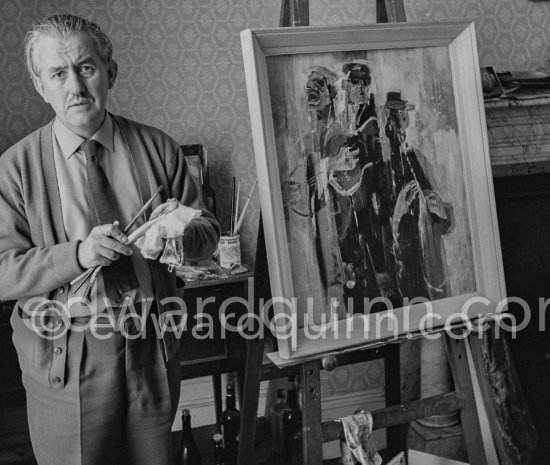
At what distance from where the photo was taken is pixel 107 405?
59.5 inches

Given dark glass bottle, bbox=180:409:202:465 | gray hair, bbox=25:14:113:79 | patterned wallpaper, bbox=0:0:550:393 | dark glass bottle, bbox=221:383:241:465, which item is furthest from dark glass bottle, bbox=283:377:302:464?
gray hair, bbox=25:14:113:79

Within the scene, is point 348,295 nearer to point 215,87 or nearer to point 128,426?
point 128,426

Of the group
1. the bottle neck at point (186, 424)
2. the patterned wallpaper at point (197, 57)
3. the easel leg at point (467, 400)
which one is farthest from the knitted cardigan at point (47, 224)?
the patterned wallpaper at point (197, 57)

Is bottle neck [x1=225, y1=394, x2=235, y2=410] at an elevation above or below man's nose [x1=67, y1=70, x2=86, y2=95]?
below

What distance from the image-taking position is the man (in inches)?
57.4

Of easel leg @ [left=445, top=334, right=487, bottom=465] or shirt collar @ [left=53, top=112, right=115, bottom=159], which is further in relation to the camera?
easel leg @ [left=445, top=334, right=487, bottom=465]

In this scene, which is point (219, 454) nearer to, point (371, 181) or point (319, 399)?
point (319, 399)

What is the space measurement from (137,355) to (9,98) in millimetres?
1455

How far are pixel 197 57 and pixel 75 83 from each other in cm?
134

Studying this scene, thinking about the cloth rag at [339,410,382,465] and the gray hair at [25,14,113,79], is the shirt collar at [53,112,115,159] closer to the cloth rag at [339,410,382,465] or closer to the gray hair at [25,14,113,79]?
the gray hair at [25,14,113,79]

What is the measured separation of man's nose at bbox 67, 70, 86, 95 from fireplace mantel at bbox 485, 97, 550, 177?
5.51ft

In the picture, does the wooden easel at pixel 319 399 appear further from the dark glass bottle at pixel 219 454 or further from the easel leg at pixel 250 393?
the dark glass bottle at pixel 219 454

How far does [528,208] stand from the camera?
2.67 meters

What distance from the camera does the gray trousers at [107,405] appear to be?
1.50 metres
